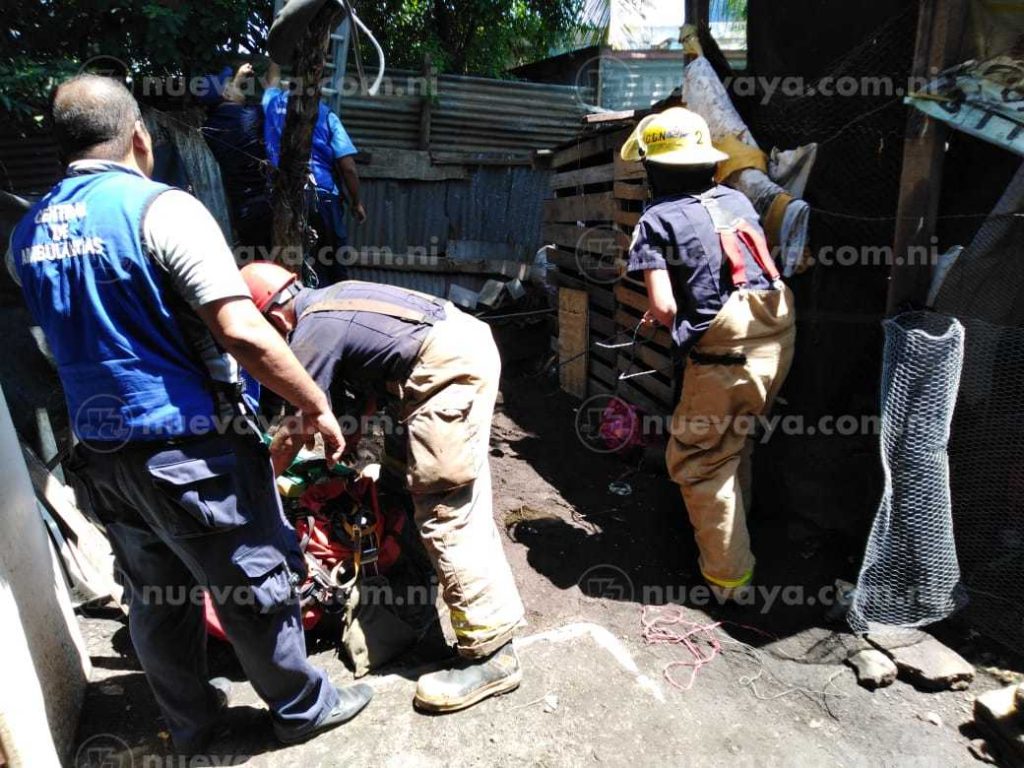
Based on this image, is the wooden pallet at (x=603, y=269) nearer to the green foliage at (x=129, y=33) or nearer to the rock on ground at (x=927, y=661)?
the rock on ground at (x=927, y=661)

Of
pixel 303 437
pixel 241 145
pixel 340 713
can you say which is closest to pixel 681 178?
pixel 303 437

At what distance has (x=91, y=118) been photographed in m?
2.00

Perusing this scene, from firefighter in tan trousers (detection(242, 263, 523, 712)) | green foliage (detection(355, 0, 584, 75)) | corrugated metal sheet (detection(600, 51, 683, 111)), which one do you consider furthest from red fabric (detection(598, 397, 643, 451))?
corrugated metal sheet (detection(600, 51, 683, 111))

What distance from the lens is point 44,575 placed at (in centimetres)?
256

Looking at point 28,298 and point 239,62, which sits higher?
point 239,62

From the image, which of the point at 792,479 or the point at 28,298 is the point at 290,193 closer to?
the point at 28,298

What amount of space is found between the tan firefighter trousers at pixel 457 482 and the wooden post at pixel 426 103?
20.1 feet

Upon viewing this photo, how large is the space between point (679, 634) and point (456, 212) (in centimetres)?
619

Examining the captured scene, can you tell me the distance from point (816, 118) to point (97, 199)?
3.39 metres

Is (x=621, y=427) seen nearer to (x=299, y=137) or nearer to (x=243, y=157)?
(x=299, y=137)

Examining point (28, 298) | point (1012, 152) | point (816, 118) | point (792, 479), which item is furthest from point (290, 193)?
point (1012, 152)

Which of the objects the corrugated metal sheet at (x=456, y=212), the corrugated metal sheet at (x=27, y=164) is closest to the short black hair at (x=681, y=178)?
the corrugated metal sheet at (x=456, y=212)

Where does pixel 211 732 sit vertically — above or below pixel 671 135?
below

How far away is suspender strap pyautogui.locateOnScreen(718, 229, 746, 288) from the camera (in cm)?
318
